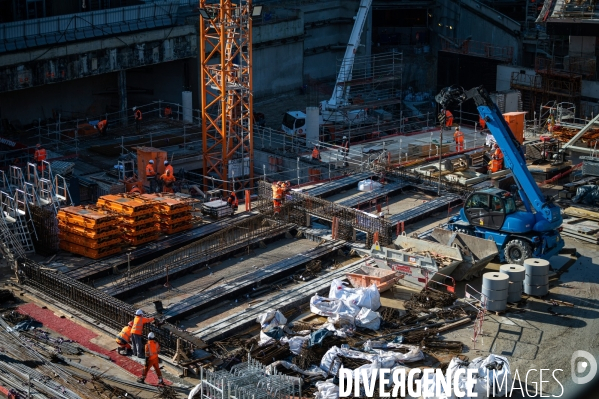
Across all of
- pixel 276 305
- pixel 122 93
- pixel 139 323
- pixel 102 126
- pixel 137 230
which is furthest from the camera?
pixel 122 93

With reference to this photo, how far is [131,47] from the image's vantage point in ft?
146

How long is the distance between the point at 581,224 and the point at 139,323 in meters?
15.8

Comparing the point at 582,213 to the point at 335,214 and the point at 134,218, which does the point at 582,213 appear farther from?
the point at 134,218

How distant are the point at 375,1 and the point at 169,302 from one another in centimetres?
3808

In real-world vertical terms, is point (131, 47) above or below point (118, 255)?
above

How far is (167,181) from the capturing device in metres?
32.0

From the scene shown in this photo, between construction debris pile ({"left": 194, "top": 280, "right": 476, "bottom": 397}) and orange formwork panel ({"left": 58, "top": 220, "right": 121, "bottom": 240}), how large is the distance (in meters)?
6.13

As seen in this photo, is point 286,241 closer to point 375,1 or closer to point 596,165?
point 596,165

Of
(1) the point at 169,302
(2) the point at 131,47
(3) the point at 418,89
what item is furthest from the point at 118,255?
(3) the point at 418,89

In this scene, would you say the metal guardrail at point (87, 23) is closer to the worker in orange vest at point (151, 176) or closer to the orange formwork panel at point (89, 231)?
the worker in orange vest at point (151, 176)

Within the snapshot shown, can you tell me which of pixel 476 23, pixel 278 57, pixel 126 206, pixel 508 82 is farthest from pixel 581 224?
pixel 476 23

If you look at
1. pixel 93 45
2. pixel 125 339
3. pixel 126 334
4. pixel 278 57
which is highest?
pixel 93 45

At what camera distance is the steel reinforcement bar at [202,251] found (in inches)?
992

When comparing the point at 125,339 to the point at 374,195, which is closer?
the point at 125,339
